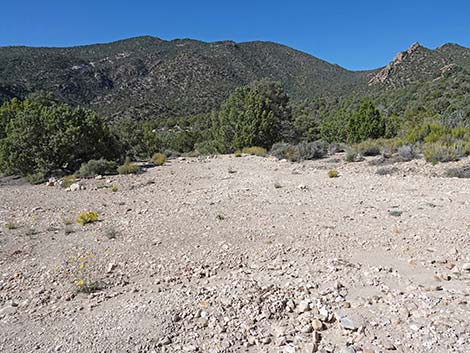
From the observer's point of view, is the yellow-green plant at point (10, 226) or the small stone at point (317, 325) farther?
the yellow-green plant at point (10, 226)

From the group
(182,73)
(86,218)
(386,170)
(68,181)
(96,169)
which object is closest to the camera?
(86,218)

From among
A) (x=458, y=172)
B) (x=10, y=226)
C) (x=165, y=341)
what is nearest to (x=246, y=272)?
(x=165, y=341)

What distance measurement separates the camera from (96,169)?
12.6m

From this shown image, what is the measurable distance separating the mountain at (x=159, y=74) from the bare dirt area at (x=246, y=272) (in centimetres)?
3986

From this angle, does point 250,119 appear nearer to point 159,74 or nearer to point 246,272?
point 246,272

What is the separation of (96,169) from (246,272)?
986 cm

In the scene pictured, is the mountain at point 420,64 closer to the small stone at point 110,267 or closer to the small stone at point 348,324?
the small stone at point 348,324

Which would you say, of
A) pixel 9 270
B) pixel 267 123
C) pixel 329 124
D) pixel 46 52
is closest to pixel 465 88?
pixel 329 124

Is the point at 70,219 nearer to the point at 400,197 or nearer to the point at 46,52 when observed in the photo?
the point at 400,197

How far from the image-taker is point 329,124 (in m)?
26.5

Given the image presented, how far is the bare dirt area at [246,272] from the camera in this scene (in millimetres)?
3162

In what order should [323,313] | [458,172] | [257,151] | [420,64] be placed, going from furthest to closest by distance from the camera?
[420,64], [257,151], [458,172], [323,313]

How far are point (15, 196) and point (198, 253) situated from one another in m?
7.52

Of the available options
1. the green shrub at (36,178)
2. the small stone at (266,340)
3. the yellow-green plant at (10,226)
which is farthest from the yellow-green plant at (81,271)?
the green shrub at (36,178)
